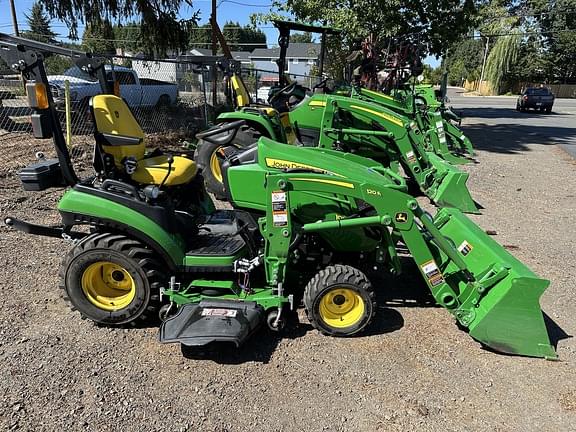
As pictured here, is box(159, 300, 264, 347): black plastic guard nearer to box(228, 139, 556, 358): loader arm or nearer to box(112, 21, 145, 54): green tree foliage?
box(228, 139, 556, 358): loader arm

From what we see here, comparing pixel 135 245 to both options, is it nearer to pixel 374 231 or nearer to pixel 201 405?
pixel 201 405

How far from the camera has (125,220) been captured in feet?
11.2

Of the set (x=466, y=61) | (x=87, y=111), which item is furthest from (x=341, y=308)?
(x=466, y=61)

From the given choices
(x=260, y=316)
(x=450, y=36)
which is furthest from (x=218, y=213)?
(x=450, y=36)

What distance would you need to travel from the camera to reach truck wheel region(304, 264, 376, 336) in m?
3.40

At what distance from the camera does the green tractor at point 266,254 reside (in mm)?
3252

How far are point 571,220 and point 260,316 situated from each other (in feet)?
17.2

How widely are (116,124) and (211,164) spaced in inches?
113

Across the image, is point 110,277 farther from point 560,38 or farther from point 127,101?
point 560,38

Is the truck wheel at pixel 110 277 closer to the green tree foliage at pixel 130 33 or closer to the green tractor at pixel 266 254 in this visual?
the green tractor at pixel 266 254

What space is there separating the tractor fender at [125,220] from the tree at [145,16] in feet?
32.3

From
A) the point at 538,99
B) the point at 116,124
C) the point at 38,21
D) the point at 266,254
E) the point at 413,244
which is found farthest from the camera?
the point at 538,99

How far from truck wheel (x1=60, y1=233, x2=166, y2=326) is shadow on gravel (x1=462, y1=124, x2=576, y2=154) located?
10.9 m

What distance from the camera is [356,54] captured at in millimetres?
10680
